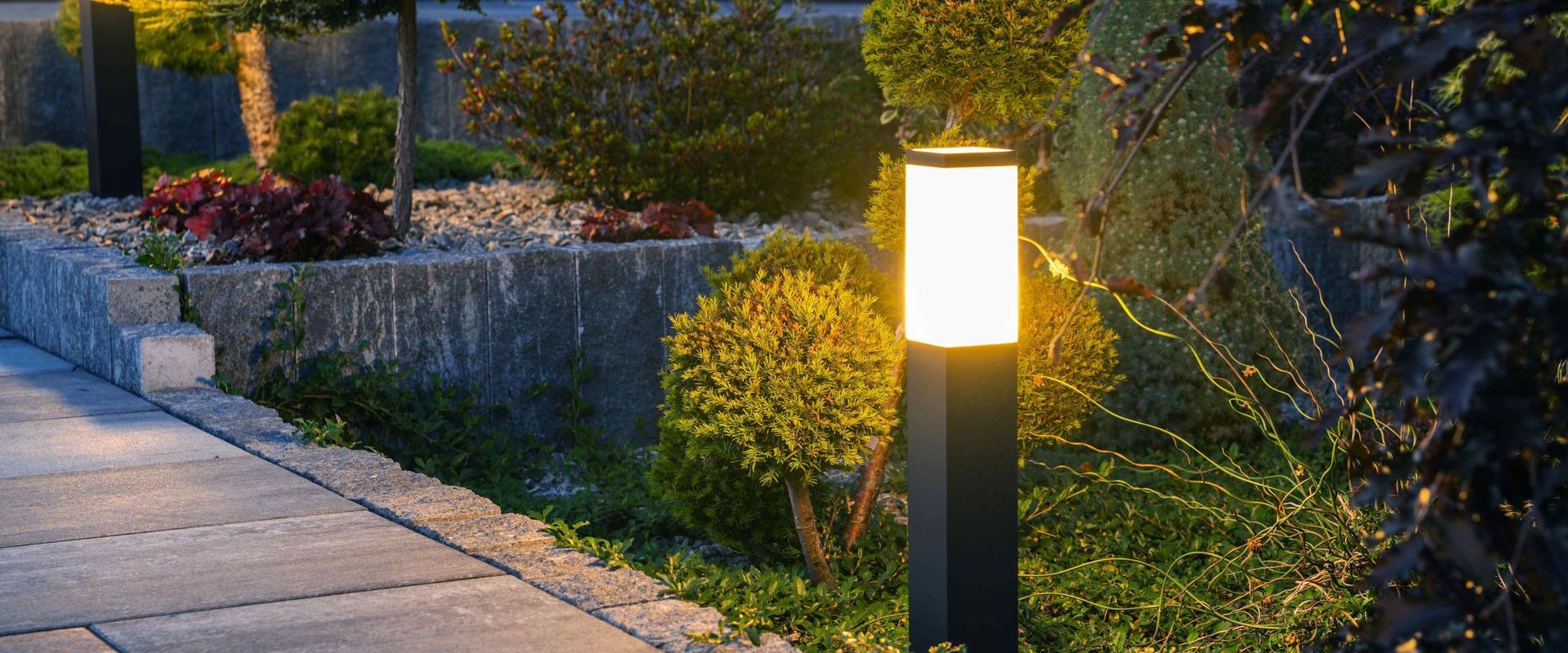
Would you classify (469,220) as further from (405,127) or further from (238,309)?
(238,309)

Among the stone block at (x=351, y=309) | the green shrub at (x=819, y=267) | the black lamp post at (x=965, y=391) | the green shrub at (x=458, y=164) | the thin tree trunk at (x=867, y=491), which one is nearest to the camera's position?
the black lamp post at (x=965, y=391)

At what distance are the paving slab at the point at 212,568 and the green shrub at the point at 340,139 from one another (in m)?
6.51

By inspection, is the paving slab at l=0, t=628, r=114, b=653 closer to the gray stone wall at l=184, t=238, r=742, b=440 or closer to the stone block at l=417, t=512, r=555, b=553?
the stone block at l=417, t=512, r=555, b=553

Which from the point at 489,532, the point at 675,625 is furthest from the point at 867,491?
the point at 675,625

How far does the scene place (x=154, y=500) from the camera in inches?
188

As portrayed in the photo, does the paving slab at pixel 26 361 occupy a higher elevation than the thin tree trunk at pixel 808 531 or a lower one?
higher

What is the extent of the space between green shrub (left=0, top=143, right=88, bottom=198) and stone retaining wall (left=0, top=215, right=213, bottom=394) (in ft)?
Result: 7.64

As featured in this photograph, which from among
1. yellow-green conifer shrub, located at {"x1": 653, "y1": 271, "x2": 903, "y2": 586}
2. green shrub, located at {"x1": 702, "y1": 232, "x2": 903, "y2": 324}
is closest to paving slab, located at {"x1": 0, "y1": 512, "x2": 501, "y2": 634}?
yellow-green conifer shrub, located at {"x1": 653, "y1": 271, "x2": 903, "y2": 586}

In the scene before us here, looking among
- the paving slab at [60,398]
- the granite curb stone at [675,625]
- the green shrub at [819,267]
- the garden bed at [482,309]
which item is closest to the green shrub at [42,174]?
the garden bed at [482,309]

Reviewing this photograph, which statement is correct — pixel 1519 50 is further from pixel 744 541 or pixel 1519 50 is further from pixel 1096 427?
pixel 1096 427

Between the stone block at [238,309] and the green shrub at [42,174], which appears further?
the green shrub at [42,174]

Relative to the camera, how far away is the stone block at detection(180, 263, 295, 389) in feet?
22.6

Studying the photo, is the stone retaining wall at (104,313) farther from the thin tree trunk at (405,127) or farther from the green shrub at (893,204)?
the green shrub at (893,204)

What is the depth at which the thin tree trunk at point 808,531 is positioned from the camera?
559cm
